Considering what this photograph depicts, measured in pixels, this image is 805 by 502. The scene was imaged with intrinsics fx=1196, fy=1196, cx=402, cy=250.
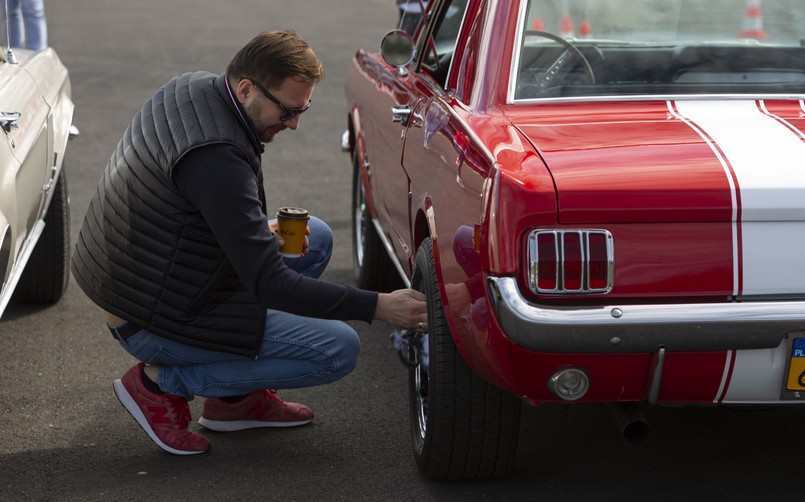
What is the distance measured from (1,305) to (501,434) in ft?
5.75

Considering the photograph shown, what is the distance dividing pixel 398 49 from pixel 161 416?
1584 mm

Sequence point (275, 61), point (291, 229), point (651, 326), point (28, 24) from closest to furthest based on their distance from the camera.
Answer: point (651, 326)
point (275, 61)
point (291, 229)
point (28, 24)

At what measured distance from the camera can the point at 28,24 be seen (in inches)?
393

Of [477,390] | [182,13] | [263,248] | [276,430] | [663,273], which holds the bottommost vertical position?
[182,13]

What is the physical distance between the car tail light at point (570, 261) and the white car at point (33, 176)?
1.80 metres

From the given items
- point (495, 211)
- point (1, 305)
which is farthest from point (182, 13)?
point (495, 211)

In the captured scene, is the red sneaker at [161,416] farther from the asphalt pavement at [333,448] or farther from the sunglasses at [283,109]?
the sunglasses at [283,109]

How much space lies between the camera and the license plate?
2.95m

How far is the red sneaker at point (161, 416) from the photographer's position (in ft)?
12.6

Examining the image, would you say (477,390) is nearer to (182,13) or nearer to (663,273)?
(663,273)

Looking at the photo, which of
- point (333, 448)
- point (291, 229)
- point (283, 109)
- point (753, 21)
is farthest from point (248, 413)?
point (753, 21)

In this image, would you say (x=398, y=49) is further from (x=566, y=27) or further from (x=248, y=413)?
(x=248, y=413)

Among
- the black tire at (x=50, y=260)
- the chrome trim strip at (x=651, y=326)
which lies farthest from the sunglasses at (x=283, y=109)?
the black tire at (x=50, y=260)

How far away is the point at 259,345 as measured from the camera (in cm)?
375
